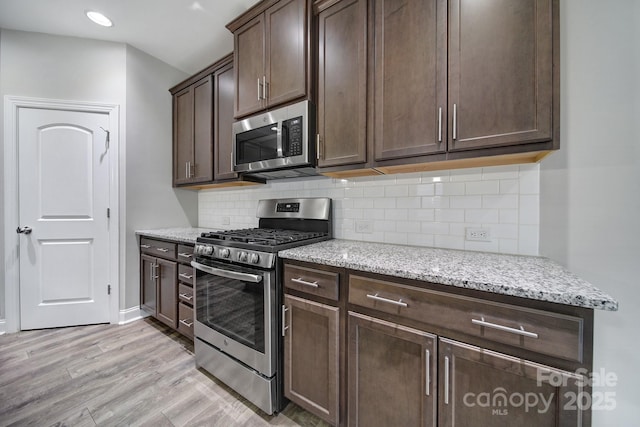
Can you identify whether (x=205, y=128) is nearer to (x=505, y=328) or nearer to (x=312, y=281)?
(x=312, y=281)

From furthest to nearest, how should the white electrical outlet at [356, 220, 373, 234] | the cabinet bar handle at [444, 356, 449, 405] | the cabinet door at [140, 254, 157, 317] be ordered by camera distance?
the cabinet door at [140, 254, 157, 317] < the white electrical outlet at [356, 220, 373, 234] < the cabinet bar handle at [444, 356, 449, 405]

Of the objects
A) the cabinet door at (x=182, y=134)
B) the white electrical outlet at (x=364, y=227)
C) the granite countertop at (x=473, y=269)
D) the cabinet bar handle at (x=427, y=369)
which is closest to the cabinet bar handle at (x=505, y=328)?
the granite countertop at (x=473, y=269)

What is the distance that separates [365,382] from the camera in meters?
1.17

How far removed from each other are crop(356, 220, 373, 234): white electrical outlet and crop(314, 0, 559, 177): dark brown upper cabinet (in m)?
0.38

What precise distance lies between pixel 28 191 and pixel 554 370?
3878mm

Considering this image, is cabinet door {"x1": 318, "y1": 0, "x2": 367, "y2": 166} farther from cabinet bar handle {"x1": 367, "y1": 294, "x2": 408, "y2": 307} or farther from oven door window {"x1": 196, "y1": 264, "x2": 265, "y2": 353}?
oven door window {"x1": 196, "y1": 264, "x2": 265, "y2": 353}

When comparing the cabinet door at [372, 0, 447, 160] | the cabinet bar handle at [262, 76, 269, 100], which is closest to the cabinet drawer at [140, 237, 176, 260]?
the cabinet bar handle at [262, 76, 269, 100]

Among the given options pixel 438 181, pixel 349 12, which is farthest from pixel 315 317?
pixel 349 12

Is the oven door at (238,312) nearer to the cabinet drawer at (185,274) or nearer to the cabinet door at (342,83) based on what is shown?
the cabinet drawer at (185,274)

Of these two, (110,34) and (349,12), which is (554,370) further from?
(110,34)

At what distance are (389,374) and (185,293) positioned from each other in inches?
69.7

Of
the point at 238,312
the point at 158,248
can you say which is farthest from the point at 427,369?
the point at 158,248

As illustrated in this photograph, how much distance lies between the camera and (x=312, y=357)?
133cm

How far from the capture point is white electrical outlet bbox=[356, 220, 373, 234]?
1819mm
